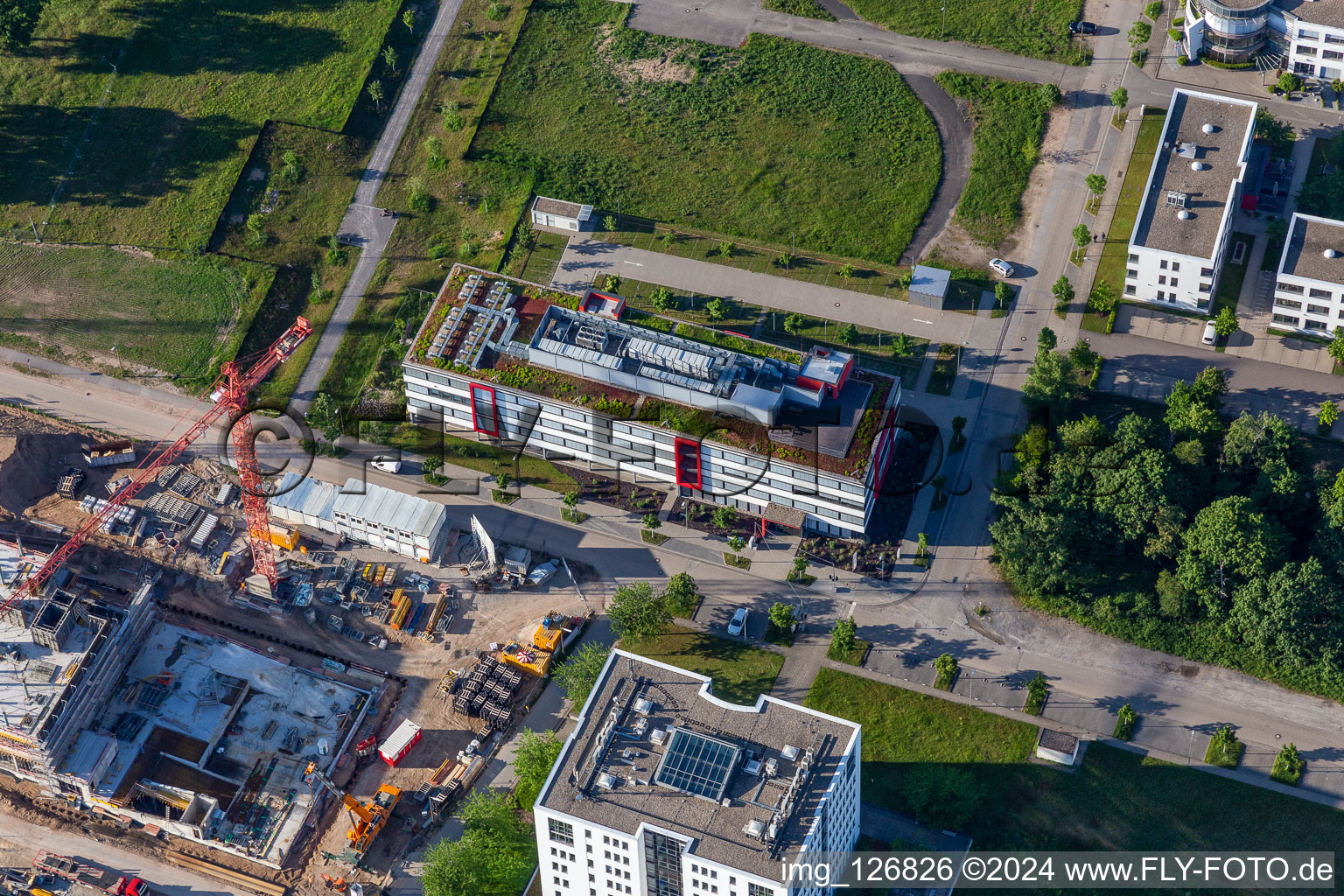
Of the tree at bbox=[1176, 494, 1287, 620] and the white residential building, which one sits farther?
the tree at bbox=[1176, 494, 1287, 620]

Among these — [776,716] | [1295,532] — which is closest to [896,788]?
[776,716]

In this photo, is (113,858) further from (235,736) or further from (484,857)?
(484,857)

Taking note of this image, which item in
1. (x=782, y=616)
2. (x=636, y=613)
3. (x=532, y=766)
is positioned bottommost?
(x=532, y=766)

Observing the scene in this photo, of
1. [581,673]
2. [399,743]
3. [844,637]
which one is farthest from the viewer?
[844,637]

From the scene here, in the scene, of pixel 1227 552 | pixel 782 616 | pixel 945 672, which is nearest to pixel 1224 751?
pixel 1227 552

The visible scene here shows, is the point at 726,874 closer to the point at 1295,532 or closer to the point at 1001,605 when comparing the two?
the point at 1001,605

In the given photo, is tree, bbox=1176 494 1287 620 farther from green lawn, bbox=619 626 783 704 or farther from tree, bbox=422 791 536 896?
tree, bbox=422 791 536 896

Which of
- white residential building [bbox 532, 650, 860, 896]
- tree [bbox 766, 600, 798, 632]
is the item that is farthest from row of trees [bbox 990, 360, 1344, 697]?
white residential building [bbox 532, 650, 860, 896]

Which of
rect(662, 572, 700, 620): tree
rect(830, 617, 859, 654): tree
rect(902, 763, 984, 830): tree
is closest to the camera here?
rect(902, 763, 984, 830): tree
